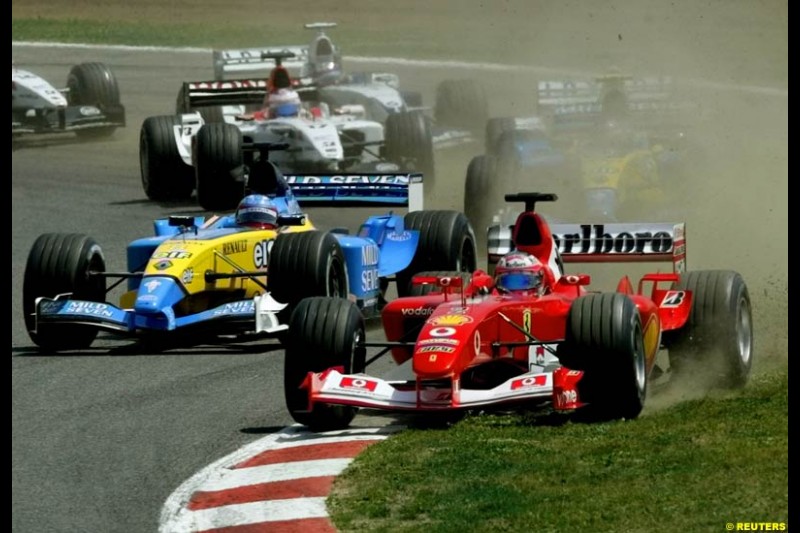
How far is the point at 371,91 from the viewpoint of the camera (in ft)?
105

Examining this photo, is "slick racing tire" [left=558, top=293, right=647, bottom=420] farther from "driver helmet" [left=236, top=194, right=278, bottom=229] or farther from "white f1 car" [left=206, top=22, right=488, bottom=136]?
"white f1 car" [left=206, top=22, right=488, bottom=136]

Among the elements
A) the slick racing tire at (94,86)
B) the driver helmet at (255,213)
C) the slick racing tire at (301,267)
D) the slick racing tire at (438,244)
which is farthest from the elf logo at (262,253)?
the slick racing tire at (94,86)

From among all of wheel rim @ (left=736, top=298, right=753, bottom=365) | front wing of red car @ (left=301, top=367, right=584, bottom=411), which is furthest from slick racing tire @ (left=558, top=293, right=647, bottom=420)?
wheel rim @ (left=736, top=298, right=753, bottom=365)

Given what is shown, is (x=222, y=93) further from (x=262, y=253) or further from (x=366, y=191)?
(x=262, y=253)

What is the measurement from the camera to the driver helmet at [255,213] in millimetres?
18281

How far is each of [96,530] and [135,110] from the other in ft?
89.9

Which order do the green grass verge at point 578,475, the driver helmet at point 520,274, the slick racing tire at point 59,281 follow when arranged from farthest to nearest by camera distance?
1. the slick racing tire at point 59,281
2. the driver helmet at point 520,274
3. the green grass verge at point 578,475

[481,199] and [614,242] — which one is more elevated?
[481,199]

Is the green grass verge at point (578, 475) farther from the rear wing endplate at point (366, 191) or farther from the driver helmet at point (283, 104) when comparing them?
the driver helmet at point (283, 104)

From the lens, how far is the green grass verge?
33.7 feet

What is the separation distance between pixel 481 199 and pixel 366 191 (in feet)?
13.4

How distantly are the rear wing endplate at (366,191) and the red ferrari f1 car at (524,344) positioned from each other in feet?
15.1

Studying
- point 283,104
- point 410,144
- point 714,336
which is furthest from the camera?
point 410,144

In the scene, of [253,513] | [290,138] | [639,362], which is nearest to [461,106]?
[290,138]
